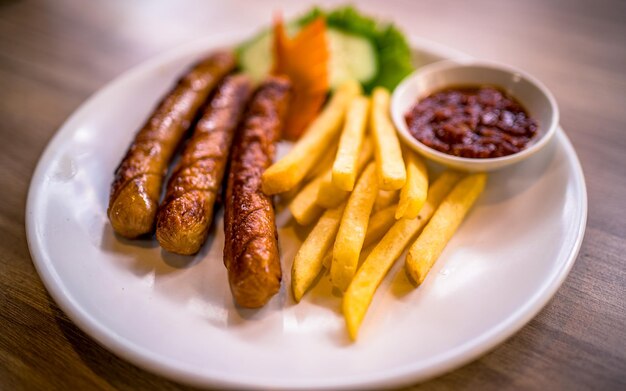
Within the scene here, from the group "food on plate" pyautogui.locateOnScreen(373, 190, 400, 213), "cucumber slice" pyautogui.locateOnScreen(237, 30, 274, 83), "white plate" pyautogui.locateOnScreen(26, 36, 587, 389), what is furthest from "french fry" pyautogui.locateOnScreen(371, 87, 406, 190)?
"cucumber slice" pyautogui.locateOnScreen(237, 30, 274, 83)

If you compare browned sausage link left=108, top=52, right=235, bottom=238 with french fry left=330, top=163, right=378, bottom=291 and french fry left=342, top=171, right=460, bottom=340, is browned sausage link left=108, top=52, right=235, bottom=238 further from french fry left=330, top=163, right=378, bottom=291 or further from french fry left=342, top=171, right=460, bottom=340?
french fry left=342, top=171, right=460, bottom=340

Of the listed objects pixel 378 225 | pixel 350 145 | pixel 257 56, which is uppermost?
pixel 350 145

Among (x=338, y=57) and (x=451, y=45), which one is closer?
(x=338, y=57)

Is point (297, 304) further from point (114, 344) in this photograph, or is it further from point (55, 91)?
point (55, 91)

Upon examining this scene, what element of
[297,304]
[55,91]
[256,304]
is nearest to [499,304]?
[297,304]

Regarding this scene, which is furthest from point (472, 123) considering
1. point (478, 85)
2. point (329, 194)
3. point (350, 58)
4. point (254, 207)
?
point (254, 207)

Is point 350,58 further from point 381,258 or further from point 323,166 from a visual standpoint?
point 381,258
